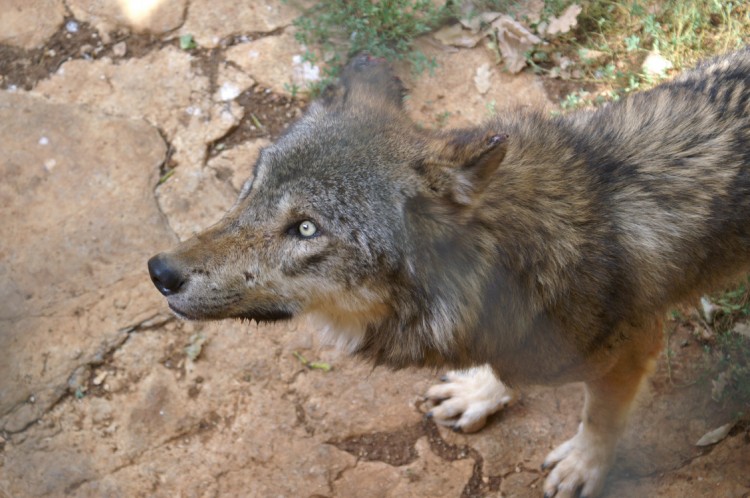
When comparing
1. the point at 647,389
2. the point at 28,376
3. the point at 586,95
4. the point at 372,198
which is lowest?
the point at 28,376

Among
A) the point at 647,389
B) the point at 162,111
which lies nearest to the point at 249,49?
the point at 162,111

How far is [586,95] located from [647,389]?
2.16m

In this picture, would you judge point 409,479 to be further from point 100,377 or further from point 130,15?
point 130,15

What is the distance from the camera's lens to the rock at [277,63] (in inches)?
210

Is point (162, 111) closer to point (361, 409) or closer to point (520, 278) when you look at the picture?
point (361, 409)

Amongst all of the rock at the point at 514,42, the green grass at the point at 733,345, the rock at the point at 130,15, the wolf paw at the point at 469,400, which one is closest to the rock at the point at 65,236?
the rock at the point at 130,15

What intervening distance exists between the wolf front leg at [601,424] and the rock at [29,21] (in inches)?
177

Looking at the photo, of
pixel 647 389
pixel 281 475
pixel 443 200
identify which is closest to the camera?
pixel 443 200

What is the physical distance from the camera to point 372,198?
9.40 feet

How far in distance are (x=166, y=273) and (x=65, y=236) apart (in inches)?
81.4

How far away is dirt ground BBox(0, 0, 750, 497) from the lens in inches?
152

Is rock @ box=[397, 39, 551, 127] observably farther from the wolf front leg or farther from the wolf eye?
the wolf eye

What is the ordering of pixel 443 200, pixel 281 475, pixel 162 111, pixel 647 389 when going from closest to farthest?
pixel 443 200 < pixel 281 475 < pixel 647 389 < pixel 162 111

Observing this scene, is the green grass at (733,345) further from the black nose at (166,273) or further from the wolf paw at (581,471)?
the black nose at (166,273)
